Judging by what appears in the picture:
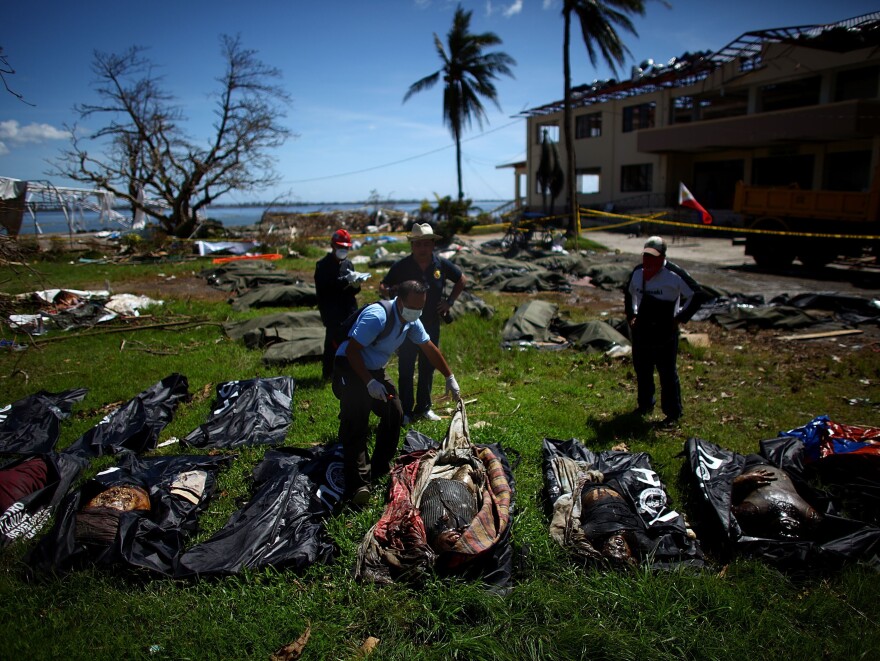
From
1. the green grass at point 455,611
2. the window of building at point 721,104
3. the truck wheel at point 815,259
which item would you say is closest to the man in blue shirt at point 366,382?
the green grass at point 455,611

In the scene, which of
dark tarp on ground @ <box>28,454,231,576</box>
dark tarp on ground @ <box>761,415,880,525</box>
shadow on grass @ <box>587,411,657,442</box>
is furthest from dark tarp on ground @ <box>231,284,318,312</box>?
dark tarp on ground @ <box>761,415,880,525</box>

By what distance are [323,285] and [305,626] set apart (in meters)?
3.72

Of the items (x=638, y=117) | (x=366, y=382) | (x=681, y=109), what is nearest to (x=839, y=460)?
(x=366, y=382)

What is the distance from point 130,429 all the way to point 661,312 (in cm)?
485

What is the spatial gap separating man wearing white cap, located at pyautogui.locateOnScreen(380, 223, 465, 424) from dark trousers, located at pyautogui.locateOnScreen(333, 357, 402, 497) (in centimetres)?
115

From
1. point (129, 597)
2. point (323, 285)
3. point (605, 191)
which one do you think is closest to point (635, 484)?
point (129, 597)

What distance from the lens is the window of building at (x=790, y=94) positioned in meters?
22.3

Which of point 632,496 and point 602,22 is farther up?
point 602,22

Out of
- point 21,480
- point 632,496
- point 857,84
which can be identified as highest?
point 857,84

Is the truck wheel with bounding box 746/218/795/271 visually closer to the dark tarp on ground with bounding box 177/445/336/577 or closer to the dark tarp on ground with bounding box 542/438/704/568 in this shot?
the dark tarp on ground with bounding box 542/438/704/568

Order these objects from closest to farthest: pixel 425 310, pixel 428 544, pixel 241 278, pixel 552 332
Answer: pixel 428 544, pixel 425 310, pixel 552 332, pixel 241 278

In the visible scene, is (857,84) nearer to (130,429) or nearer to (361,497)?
(361,497)

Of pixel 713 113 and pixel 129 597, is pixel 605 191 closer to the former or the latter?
pixel 713 113

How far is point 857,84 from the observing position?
65.8 feet
